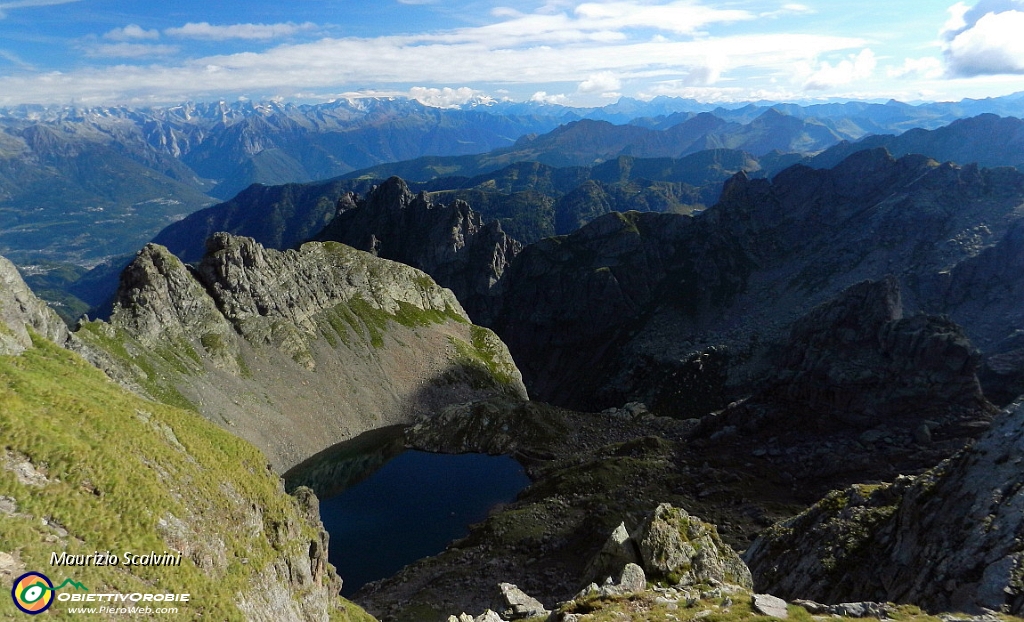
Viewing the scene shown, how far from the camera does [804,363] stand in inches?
4102

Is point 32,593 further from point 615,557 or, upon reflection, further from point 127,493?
point 615,557

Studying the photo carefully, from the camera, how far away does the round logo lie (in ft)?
63.6

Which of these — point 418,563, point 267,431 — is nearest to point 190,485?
point 418,563

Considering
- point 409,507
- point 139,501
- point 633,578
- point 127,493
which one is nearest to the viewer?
point 127,493

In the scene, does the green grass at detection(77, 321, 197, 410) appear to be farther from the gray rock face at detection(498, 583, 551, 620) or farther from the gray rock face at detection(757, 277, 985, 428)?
the gray rock face at detection(757, 277, 985, 428)

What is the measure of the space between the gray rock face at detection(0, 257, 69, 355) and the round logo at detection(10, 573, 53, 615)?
20960 mm

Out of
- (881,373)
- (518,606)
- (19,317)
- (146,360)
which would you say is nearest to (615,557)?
(518,606)

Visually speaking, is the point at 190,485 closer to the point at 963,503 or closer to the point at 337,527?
the point at 963,503

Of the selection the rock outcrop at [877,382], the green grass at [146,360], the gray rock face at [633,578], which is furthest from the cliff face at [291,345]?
the gray rock face at [633,578]

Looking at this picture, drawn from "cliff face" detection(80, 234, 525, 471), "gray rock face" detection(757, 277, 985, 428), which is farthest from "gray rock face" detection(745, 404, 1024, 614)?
"cliff face" detection(80, 234, 525, 471)

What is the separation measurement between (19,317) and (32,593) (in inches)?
1259

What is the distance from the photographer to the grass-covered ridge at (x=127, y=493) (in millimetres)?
22797

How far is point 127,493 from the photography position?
1045 inches

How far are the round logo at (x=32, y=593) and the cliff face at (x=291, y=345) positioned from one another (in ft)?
276
